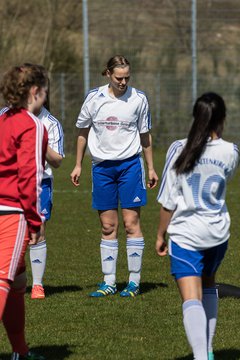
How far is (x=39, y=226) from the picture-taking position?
19.0ft

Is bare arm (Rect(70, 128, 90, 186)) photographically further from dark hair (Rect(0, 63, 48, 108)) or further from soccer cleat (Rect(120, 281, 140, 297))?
dark hair (Rect(0, 63, 48, 108))

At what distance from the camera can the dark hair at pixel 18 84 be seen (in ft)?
18.9

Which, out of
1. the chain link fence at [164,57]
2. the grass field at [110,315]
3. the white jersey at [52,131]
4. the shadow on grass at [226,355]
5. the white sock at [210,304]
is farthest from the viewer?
the chain link fence at [164,57]

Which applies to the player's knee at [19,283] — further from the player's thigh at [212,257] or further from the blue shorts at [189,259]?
the player's thigh at [212,257]

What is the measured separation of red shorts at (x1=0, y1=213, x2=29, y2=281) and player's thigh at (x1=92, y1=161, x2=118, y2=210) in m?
3.00

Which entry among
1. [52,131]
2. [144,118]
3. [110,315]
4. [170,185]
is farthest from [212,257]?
[144,118]

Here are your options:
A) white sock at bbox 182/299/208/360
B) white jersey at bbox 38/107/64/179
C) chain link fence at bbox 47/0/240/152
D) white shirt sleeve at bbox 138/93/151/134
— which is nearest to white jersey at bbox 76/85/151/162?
white shirt sleeve at bbox 138/93/151/134

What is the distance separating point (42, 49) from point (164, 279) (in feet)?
76.8

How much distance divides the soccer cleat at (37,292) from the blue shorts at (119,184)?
2.83ft

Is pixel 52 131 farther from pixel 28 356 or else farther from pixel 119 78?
pixel 28 356

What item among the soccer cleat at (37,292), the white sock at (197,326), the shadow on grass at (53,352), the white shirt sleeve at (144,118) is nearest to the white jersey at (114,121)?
the white shirt sleeve at (144,118)

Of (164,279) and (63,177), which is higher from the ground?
(164,279)

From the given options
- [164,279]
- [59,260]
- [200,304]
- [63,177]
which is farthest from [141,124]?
[63,177]

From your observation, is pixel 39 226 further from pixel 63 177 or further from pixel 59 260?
pixel 63 177
